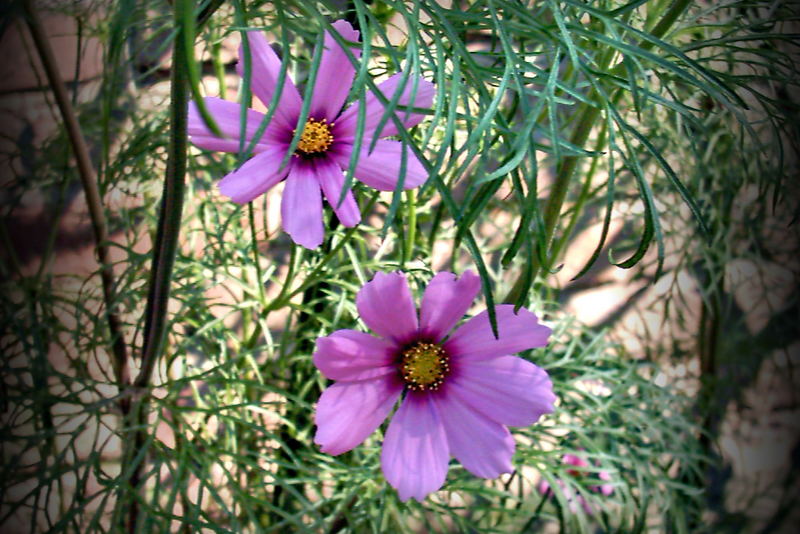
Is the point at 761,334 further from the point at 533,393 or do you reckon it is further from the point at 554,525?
the point at 533,393

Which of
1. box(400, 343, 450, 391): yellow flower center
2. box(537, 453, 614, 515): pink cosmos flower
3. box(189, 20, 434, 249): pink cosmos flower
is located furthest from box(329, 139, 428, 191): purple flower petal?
box(537, 453, 614, 515): pink cosmos flower

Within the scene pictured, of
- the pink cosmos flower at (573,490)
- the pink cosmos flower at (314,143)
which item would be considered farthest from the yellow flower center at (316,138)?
the pink cosmos flower at (573,490)

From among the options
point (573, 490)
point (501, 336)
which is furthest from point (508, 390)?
point (573, 490)

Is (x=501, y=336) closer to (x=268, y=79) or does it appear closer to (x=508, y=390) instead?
(x=508, y=390)

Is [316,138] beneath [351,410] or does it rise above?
above

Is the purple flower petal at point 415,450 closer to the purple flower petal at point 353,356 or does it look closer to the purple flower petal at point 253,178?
the purple flower petal at point 353,356

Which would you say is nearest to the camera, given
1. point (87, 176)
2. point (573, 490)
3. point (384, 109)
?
point (384, 109)

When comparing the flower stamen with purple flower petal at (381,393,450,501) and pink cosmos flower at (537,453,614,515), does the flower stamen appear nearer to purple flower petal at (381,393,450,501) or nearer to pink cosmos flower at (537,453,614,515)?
purple flower petal at (381,393,450,501)
